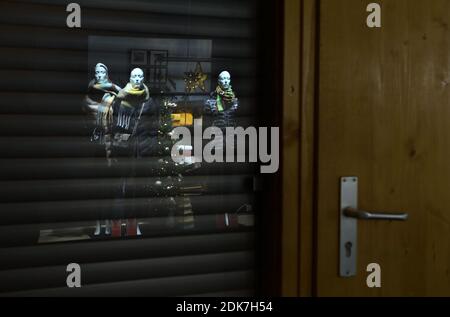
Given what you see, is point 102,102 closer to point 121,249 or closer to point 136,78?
point 136,78

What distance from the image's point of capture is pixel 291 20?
1.49 meters

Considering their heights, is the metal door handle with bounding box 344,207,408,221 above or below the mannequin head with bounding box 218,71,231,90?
below

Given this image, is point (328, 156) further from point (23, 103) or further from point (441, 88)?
point (23, 103)

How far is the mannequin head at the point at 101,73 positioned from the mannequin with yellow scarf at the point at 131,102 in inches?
2.7

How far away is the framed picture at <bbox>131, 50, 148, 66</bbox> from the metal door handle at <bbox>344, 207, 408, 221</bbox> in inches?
33.7

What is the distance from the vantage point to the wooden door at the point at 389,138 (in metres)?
1.50

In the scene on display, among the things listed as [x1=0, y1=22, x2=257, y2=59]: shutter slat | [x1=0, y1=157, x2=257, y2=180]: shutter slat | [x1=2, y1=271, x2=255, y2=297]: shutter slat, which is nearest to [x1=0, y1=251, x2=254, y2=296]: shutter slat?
[x1=2, y1=271, x2=255, y2=297]: shutter slat

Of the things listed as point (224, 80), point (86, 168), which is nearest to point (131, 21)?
point (224, 80)

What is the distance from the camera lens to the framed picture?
1441 mm

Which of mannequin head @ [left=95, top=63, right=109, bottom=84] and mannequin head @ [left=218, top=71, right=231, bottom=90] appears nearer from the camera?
mannequin head @ [left=95, top=63, right=109, bottom=84]

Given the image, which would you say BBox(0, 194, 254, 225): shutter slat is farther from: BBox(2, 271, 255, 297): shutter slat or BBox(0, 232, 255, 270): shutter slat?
BBox(2, 271, 255, 297): shutter slat

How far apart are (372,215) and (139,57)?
957 mm
